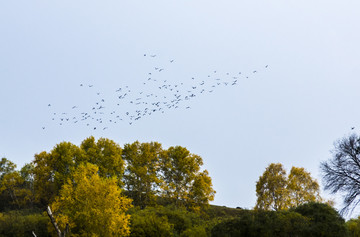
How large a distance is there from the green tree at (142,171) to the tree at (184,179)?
1581mm

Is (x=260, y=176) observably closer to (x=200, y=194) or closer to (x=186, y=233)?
(x=200, y=194)

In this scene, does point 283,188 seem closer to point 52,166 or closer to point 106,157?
point 106,157

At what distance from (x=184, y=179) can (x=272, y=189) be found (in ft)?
46.5

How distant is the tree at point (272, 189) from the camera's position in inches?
1941

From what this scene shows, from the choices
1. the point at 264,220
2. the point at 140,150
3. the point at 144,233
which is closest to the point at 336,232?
the point at 264,220

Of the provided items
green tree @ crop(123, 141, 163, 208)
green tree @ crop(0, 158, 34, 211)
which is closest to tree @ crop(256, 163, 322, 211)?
green tree @ crop(123, 141, 163, 208)

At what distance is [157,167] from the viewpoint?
51.2 meters

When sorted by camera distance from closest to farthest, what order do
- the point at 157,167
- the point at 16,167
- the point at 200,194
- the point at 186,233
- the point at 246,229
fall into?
the point at 246,229
the point at 186,233
the point at 200,194
the point at 157,167
the point at 16,167

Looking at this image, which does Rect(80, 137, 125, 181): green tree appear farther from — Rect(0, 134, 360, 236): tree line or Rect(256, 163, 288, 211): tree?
Rect(256, 163, 288, 211): tree

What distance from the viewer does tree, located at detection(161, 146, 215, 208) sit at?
158ft

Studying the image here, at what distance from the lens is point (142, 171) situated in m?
49.8

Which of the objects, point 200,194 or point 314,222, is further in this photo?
point 200,194

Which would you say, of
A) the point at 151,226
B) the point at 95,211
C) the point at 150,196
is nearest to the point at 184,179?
the point at 150,196

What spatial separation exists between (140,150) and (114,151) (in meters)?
4.68
